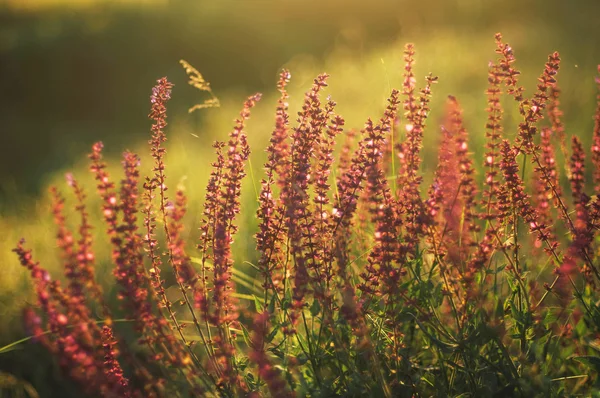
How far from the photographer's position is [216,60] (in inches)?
679

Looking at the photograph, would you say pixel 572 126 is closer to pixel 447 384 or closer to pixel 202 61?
pixel 447 384

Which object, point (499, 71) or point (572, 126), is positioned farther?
point (572, 126)

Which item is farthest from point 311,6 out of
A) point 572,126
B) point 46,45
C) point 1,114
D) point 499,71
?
point 499,71

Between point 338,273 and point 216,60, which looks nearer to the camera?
point 338,273

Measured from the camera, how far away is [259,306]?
2598 millimetres

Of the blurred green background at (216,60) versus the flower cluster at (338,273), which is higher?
the blurred green background at (216,60)

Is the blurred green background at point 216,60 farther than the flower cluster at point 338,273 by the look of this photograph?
Yes

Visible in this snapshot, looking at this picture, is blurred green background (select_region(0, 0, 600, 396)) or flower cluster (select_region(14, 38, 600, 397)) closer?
flower cluster (select_region(14, 38, 600, 397))

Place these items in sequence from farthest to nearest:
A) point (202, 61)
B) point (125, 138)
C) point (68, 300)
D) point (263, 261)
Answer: point (202, 61), point (125, 138), point (263, 261), point (68, 300)

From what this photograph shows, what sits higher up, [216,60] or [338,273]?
[216,60]

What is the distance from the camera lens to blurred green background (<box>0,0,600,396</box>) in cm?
859

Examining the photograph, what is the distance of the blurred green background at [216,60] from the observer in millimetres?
8586

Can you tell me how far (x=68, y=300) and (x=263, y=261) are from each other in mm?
649

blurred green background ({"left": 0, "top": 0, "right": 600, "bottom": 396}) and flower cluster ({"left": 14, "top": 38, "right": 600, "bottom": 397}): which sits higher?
blurred green background ({"left": 0, "top": 0, "right": 600, "bottom": 396})
